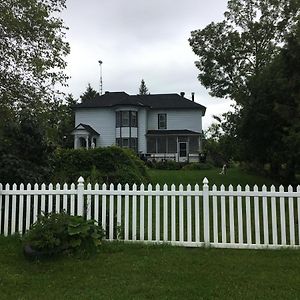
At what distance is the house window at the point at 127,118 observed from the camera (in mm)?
43969

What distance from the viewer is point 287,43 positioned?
16.6 m

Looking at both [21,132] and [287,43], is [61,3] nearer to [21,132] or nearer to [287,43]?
[21,132]

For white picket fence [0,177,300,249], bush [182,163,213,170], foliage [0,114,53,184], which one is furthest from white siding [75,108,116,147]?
white picket fence [0,177,300,249]

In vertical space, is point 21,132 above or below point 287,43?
below

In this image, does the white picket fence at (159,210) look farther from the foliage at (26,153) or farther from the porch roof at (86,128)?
the porch roof at (86,128)

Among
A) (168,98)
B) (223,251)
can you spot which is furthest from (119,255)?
(168,98)

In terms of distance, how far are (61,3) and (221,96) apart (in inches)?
725

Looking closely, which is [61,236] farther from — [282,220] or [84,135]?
[84,135]

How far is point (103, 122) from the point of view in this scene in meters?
45.2

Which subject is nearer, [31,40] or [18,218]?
[18,218]

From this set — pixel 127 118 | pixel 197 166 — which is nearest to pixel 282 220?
pixel 197 166

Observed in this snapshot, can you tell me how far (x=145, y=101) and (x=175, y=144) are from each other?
6.89 metres

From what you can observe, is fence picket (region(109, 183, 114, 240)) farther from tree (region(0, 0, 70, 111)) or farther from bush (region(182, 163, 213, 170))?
bush (region(182, 163, 213, 170))

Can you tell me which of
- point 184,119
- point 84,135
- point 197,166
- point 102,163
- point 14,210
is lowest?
point 14,210
